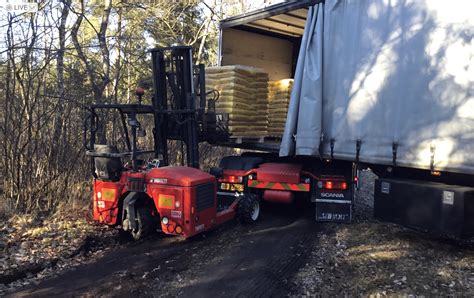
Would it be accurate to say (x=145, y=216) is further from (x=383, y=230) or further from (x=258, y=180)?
(x=383, y=230)

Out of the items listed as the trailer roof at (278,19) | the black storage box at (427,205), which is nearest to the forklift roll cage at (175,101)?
the trailer roof at (278,19)

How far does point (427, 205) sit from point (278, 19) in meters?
5.38

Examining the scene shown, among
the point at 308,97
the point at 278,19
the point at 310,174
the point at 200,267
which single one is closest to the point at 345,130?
the point at 308,97

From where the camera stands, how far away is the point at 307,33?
282 inches

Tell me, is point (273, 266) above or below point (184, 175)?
below

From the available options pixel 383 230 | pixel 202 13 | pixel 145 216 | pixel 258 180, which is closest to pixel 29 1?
pixel 145 216

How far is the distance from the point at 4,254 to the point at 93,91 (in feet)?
13.5

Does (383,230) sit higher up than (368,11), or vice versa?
(368,11)

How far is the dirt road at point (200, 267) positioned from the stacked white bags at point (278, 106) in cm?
259

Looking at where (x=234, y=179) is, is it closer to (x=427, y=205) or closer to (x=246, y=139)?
(x=246, y=139)

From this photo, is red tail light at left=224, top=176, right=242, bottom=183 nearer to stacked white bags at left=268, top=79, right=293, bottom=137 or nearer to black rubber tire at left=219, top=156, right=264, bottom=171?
black rubber tire at left=219, top=156, right=264, bottom=171

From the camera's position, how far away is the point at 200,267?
17.4 ft

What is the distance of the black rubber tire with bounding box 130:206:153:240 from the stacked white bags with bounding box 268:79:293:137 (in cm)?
376

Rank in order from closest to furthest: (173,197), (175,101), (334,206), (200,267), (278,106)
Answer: (200,267)
(173,197)
(175,101)
(334,206)
(278,106)
